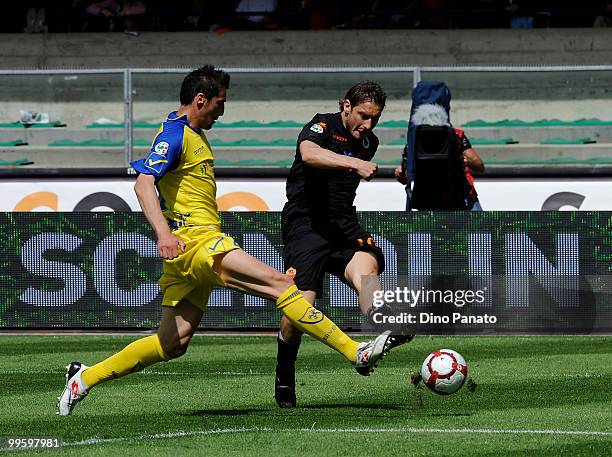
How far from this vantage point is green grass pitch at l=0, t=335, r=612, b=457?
586 cm

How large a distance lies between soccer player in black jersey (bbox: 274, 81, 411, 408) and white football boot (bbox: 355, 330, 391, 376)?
2.76ft

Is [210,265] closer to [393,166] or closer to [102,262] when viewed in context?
[102,262]

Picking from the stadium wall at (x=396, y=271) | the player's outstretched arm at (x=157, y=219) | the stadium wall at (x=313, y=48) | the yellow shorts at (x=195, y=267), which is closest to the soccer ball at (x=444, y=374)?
the yellow shorts at (x=195, y=267)

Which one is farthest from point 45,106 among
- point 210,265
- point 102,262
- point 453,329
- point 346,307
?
point 210,265

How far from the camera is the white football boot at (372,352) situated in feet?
21.6

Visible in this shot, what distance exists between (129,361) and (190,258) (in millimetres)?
719

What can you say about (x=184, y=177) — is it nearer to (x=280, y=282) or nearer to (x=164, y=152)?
(x=164, y=152)

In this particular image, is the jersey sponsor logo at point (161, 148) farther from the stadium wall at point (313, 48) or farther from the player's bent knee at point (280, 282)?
the stadium wall at point (313, 48)

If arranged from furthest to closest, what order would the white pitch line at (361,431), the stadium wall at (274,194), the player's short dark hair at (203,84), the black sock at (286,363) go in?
1. the stadium wall at (274,194)
2. the black sock at (286,363)
3. the player's short dark hair at (203,84)
4. the white pitch line at (361,431)

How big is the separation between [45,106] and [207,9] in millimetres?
5905

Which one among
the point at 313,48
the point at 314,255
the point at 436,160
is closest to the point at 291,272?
the point at 314,255

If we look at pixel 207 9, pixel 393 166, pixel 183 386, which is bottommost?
pixel 183 386

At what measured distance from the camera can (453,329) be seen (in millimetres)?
13180

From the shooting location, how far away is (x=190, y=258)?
22.7 ft
